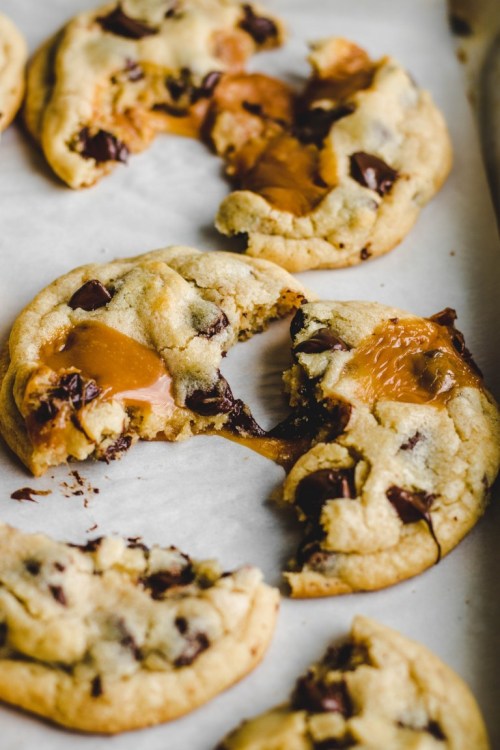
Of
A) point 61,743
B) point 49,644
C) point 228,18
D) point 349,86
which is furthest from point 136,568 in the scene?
point 228,18

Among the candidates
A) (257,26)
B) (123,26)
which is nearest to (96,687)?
(123,26)

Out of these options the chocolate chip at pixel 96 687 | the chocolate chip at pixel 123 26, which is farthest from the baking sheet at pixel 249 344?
the chocolate chip at pixel 123 26

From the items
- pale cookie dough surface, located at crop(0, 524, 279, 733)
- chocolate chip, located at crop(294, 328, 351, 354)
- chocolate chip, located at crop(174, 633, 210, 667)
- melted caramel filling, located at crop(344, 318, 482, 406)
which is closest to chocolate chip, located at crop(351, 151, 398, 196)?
melted caramel filling, located at crop(344, 318, 482, 406)

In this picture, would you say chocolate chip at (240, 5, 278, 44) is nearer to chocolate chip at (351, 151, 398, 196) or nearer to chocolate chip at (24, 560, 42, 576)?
chocolate chip at (351, 151, 398, 196)

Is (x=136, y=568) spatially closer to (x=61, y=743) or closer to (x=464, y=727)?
(x=61, y=743)

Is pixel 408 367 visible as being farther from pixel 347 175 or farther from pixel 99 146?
pixel 99 146

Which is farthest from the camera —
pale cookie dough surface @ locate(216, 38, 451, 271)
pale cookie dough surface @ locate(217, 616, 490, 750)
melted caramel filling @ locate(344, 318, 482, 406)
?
pale cookie dough surface @ locate(216, 38, 451, 271)
